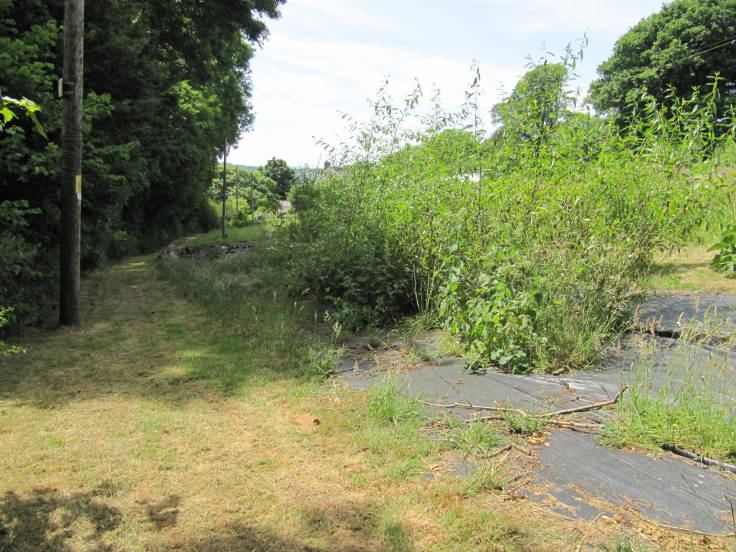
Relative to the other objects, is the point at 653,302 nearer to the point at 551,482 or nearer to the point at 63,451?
the point at 551,482

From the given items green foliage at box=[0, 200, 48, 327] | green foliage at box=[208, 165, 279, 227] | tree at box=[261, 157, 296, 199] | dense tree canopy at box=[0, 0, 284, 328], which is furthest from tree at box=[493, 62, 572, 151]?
tree at box=[261, 157, 296, 199]

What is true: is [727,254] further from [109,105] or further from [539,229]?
[109,105]

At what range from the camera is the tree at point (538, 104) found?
574cm

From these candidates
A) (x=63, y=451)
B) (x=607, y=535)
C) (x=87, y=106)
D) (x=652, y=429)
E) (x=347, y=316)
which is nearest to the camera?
(x=607, y=535)

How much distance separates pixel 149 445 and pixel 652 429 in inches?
131

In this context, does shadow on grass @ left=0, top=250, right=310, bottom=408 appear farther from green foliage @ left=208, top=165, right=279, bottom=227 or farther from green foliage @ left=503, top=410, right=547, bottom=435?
green foliage @ left=208, top=165, right=279, bottom=227

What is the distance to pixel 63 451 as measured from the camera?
357 centimetres

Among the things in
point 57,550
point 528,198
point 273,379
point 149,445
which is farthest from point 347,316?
point 57,550

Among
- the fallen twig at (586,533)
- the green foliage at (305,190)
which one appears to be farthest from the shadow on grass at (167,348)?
the fallen twig at (586,533)

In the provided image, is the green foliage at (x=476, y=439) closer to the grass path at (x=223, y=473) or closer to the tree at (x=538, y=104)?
the grass path at (x=223, y=473)

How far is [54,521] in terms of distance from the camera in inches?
106

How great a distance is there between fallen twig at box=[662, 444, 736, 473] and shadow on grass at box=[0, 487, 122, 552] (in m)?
3.02

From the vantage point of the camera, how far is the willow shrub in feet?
15.6

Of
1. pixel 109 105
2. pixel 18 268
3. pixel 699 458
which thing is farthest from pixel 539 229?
pixel 109 105
